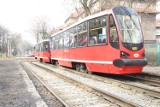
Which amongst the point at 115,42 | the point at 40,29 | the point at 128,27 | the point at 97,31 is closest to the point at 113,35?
the point at 115,42

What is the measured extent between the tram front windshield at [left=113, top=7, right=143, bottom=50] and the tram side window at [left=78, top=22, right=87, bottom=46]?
292cm

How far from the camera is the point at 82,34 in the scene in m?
16.5

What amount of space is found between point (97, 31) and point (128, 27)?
181 cm

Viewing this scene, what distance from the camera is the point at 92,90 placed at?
1012 cm

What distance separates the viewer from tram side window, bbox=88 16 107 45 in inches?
541

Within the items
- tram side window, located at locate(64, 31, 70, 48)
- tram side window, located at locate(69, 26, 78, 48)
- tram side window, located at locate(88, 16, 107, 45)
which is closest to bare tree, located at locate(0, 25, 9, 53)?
tram side window, located at locate(64, 31, 70, 48)

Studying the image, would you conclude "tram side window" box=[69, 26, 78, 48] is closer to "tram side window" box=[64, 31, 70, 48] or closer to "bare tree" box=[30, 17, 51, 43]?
"tram side window" box=[64, 31, 70, 48]

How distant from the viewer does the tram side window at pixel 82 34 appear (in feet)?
52.3

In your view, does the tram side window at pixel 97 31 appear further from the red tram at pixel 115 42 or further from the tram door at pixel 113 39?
the tram door at pixel 113 39

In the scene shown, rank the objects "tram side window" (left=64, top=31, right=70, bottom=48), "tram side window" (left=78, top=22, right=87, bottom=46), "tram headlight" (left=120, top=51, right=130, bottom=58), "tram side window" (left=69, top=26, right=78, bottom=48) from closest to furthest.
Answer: "tram headlight" (left=120, top=51, right=130, bottom=58) → "tram side window" (left=78, top=22, right=87, bottom=46) → "tram side window" (left=69, top=26, right=78, bottom=48) → "tram side window" (left=64, top=31, right=70, bottom=48)

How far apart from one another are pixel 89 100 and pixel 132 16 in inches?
254

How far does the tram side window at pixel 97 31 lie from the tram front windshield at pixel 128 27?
2.65ft

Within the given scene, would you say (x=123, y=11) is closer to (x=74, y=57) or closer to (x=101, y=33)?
(x=101, y=33)

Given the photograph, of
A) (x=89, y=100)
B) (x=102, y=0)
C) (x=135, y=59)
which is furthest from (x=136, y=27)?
(x=102, y=0)
